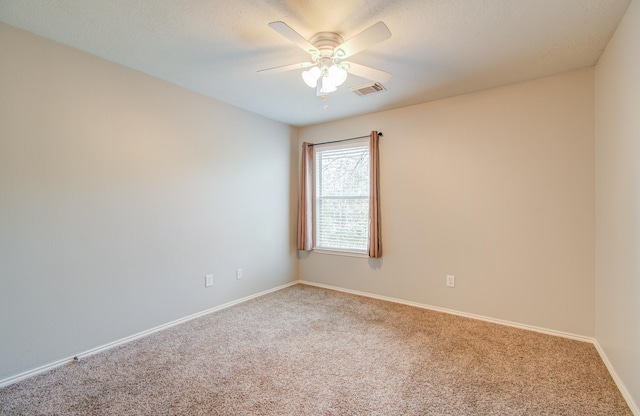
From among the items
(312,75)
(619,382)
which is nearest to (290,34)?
(312,75)

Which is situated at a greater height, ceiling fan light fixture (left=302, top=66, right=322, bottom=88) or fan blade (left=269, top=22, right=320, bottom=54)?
fan blade (left=269, top=22, right=320, bottom=54)

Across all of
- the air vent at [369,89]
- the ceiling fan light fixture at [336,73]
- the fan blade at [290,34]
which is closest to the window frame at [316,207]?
the air vent at [369,89]

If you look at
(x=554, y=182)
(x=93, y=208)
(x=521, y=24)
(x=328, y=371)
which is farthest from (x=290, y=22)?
(x=554, y=182)

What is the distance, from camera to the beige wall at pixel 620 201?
1768 mm

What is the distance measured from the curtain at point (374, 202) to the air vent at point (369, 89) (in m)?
0.72

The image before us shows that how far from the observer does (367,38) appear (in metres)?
1.79

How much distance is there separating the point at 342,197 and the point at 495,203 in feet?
6.10

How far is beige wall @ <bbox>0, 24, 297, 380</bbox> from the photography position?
2.11m

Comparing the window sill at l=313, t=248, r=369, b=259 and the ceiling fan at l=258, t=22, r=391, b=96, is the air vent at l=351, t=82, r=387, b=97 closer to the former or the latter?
the ceiling fan at l=258, t=22, r=391, b=96

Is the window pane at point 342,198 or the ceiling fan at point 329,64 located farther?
the window pane at point 342,198

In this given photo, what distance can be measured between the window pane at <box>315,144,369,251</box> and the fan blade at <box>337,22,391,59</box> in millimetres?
2097

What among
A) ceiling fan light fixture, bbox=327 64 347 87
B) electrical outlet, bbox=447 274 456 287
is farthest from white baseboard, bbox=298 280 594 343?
ceiling fan light fixture, bbox=327 64 347 87

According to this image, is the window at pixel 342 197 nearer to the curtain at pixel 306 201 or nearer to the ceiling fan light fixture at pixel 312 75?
the curtain at pixel 306 201

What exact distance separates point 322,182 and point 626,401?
11.6ft
